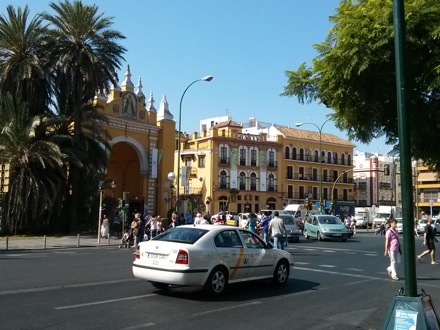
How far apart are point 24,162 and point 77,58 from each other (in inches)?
320

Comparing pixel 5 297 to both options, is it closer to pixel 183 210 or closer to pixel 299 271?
pixel 299 271

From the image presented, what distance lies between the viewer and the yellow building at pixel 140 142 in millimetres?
46344

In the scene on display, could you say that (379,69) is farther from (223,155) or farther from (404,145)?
(223,155)

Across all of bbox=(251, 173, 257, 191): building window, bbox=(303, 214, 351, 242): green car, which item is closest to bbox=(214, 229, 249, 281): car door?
bbox=(303, 214, 351, 242): green car

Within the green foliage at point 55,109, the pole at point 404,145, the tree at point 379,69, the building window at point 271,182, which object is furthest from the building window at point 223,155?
the pole at point 404,145

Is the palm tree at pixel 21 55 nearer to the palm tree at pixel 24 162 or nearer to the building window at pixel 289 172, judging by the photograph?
the palm tree at pixel 24 162

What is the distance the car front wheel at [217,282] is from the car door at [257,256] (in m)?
0.90

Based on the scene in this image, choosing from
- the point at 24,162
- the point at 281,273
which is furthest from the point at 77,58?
the point at 281,273

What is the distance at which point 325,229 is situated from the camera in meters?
32.6

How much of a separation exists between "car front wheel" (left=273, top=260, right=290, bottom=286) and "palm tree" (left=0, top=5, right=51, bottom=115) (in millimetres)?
26976

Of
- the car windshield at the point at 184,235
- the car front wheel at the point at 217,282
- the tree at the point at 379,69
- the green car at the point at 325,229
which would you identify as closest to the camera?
the tree at the point at 379,69

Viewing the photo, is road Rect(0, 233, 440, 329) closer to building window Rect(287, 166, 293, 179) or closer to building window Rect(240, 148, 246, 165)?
building window Rect(240, 148, 246, 165)

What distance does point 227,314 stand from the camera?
8.74m

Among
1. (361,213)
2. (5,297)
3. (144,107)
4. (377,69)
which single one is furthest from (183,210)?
(377,69)
